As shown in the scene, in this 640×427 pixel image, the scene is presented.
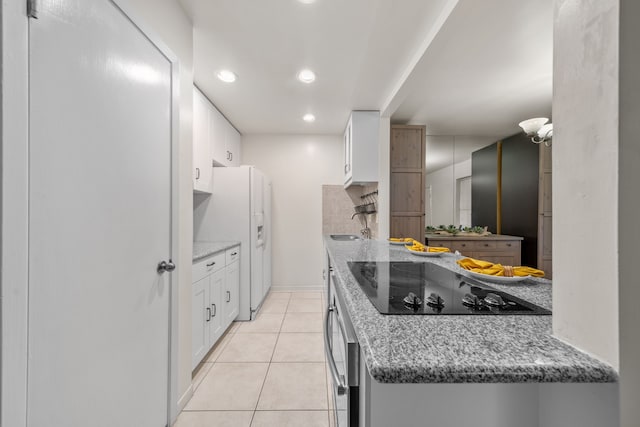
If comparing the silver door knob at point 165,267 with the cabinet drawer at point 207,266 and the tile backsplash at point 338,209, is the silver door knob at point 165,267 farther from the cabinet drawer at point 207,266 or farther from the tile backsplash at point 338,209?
the tile backsplash at point 338,209

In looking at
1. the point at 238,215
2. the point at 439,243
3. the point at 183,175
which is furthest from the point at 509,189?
the point at 183,175

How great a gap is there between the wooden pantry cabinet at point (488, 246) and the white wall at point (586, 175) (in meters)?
3.20

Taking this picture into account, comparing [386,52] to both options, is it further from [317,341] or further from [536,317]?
[317,341]

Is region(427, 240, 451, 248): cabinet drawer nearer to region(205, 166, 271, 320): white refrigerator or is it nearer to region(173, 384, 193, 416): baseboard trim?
region(205, 166, 271, 320): white refrigerator

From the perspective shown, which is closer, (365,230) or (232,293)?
(232,293)

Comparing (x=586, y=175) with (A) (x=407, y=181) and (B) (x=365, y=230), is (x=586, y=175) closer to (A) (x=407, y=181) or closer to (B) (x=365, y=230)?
(A) (x=407, y=181)

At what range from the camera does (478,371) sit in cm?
46

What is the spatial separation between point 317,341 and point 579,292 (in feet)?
7.46

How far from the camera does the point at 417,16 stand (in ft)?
5.10

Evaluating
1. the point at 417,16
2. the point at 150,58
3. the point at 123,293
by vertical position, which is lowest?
the point at 123,293

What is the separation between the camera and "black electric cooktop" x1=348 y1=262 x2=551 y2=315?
747 millimetres

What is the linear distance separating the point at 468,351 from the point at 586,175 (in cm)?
39

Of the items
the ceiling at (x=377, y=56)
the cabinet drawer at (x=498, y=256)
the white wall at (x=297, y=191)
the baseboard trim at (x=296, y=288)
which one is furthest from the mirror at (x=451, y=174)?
the baseboard trim at (x=296, y=288)

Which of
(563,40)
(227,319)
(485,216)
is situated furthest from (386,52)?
(485,216)
